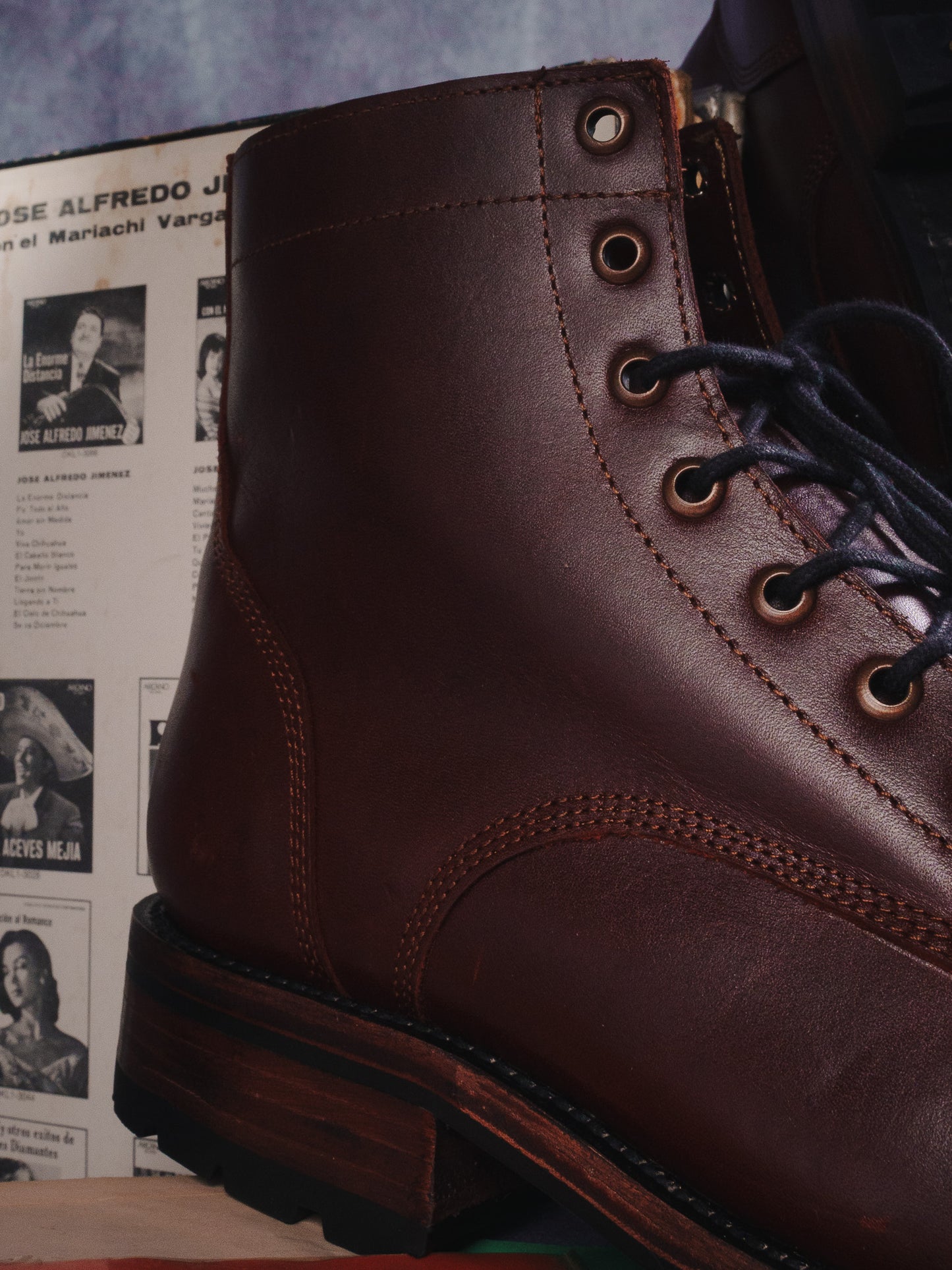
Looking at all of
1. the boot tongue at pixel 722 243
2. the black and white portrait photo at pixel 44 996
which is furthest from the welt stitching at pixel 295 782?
the black and white portrait photo at pixel 44 996

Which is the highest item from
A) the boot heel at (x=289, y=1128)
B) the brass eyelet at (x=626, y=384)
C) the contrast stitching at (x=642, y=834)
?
the brass eyelet at (x=626, y=384)

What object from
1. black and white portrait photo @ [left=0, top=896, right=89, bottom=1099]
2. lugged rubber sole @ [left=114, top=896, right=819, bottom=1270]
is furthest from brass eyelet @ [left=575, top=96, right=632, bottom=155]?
black and white portrait photo @ [left=0, top=896, right=89, bottom=1099]

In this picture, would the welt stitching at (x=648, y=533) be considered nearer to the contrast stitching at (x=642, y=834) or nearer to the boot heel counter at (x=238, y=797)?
the contrast stitching at (x=642, y=834)

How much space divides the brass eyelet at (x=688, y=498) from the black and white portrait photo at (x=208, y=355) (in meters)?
0.80

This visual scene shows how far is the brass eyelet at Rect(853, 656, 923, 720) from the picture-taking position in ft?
1.43

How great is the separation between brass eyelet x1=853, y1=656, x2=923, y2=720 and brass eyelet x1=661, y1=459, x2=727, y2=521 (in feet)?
0.32

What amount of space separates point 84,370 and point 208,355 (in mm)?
164

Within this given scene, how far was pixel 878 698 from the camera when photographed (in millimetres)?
441

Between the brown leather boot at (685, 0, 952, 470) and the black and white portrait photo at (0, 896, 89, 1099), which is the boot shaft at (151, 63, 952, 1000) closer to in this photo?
the brown leather boot at (685, 0, 952, 470)

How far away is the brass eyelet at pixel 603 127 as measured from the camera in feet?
1.60

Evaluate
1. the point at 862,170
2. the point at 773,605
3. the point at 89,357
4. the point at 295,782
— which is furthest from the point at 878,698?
the point at 89,357

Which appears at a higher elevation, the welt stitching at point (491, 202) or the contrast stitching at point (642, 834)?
the welt stitching at point (491, 202)

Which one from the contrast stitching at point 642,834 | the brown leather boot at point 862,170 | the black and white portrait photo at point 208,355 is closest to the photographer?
the contrast stitching at point 642,834

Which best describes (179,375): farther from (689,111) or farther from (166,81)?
(689,111)
